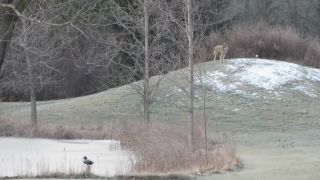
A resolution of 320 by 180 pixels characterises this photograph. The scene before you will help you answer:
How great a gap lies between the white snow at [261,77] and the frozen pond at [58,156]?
47.7ft

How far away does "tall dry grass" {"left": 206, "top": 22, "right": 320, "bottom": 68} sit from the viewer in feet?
159

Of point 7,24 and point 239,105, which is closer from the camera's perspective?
point 7,24

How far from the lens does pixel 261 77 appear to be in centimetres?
4069

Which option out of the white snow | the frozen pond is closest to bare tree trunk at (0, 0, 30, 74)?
the frozen pond

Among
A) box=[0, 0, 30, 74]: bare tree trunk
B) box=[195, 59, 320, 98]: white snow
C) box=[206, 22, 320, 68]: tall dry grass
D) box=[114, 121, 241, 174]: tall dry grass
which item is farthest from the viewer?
box=[206, 22, 320, 68]: tall dry grass

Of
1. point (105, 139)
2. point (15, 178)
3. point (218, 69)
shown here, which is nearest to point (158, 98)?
point (218, 69)

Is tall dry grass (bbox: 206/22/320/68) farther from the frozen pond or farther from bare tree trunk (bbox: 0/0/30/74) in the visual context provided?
bare tree trunk (bbox: 0/0/30/74)

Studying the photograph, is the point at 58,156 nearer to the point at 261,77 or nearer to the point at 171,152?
the point at 171,152

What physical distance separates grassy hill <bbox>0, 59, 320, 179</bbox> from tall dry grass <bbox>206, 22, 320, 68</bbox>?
472 cm

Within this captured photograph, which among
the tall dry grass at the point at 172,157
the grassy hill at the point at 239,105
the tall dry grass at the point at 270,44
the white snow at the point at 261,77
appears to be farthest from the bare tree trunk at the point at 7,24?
the tall dry grass at the point at 270,44

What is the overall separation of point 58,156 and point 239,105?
16.8 metres

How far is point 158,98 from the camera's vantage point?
37.9m

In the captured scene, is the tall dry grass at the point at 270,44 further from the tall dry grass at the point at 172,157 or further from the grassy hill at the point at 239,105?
the tall dry grass at the point at 172,157

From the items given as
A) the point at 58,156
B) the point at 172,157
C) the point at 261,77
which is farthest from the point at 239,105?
the point at 172,157
